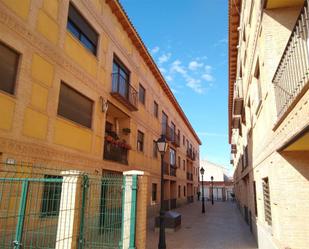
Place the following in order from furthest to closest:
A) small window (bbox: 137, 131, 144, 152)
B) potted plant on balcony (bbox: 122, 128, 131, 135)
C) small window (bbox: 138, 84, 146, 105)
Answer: small window (bbox: 138, 84, 146, 105) < small window (bbox: 137, 131, 144, 152) < potted plant on balcony (bbox: 122, 128, 131, 135)

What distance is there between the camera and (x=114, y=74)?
13.6 metres

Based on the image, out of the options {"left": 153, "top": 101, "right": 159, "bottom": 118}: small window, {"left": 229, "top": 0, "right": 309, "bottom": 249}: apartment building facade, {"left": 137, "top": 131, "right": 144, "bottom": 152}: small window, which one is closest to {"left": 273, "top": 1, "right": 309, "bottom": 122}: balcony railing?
{"left": 229, "top": 0, "right": 309, "bottom": 249}: apartment building facade

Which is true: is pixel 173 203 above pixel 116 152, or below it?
below

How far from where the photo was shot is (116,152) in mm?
13609

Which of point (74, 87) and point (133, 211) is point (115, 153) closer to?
point (74, 87)

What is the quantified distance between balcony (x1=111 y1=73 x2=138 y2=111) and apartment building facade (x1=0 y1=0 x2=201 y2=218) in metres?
0.06

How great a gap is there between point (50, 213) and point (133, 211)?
2744 millimetres

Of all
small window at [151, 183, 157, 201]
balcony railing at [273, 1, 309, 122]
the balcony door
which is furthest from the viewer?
small window at [151, 183, 157, 201]

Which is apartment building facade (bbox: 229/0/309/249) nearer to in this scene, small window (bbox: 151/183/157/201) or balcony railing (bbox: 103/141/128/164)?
balcony railing (bbox: 103/141/128/164)

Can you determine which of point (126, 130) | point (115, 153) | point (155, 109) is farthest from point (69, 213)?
point (155, 109)

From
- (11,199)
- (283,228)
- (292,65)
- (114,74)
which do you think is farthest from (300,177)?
(114,74)

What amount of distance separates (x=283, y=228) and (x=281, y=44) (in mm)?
3947

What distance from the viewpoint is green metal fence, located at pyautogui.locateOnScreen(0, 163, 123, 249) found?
5.40 m

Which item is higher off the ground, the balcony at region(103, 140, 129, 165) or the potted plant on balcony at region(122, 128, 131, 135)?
the potted plant on balcony at region(122, 128, 131, 135)
